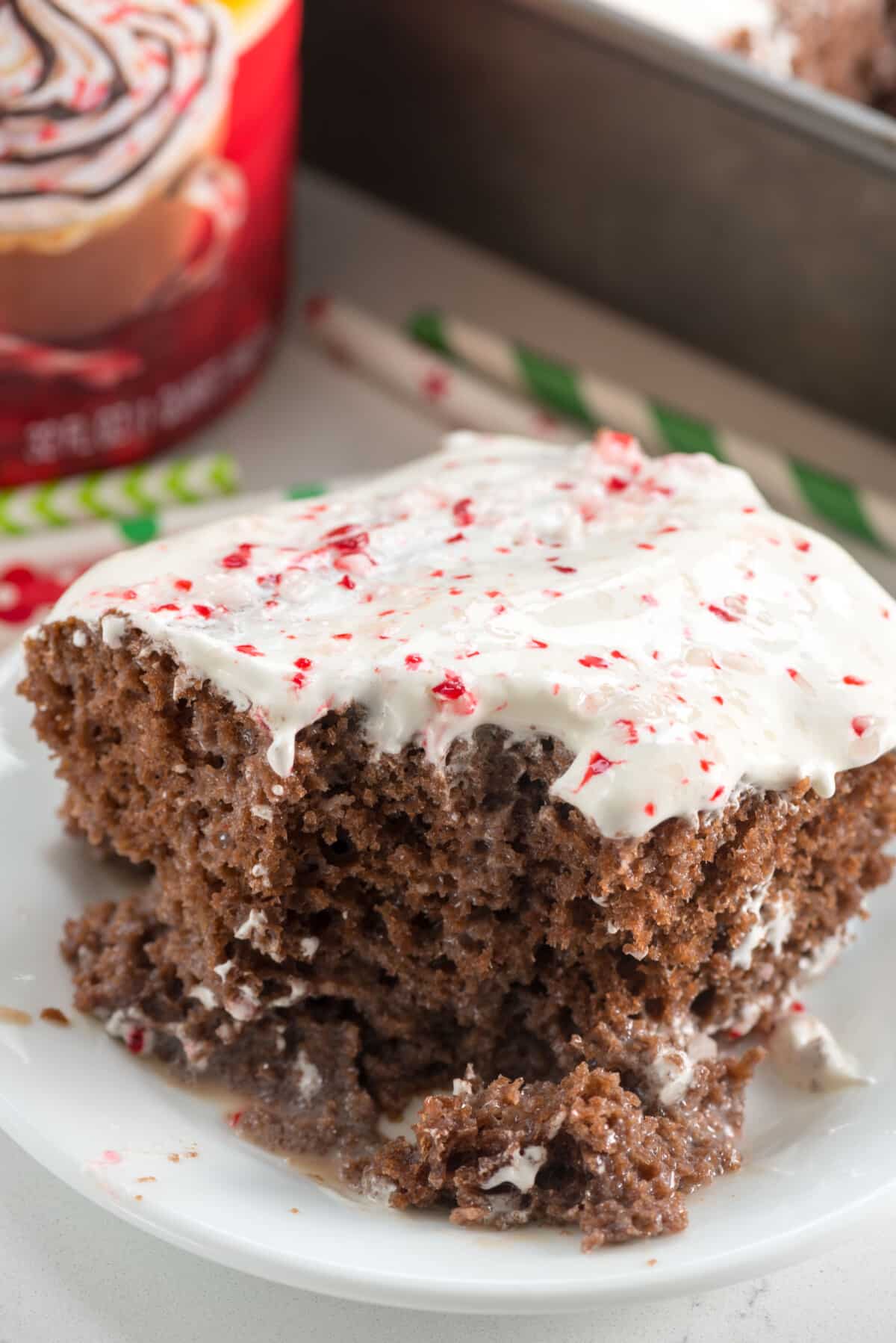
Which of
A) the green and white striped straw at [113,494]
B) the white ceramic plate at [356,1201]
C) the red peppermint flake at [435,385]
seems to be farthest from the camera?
the red peppermint flake at [435,385]

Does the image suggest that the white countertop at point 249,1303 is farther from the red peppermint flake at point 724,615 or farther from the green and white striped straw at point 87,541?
the green and white striped straw at point 87,541

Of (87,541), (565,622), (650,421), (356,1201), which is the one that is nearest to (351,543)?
(565,622)

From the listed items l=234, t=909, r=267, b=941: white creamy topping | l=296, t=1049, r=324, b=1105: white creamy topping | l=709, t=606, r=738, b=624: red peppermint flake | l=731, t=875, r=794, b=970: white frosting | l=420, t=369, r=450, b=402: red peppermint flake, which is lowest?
l=296, t=1049, r=324, b=1105: white creamy topping

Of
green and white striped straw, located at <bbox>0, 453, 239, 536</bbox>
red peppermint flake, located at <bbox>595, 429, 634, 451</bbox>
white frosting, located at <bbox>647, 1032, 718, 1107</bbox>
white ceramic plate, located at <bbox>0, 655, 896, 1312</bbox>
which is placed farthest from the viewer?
green and white striped straw, located at <bbox>0, 453, 239, 536</bbox>

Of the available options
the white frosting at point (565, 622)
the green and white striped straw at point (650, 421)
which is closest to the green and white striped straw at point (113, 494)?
the green and white striped straw at point (650, 421)

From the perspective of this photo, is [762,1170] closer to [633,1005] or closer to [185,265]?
[633,1005]

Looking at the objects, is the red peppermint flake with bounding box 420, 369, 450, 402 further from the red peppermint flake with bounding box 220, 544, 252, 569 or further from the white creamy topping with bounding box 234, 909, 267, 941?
the white creamy topping with bounding box 234, 909, 267, 941

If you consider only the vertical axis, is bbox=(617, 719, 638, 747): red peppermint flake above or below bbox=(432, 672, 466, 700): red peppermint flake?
above

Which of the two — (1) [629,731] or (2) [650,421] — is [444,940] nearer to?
(1) [629,731]

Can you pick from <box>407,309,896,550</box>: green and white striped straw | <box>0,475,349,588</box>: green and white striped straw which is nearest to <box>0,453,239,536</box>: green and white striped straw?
<box>0,475,349,588</box>: green and white striped straw
